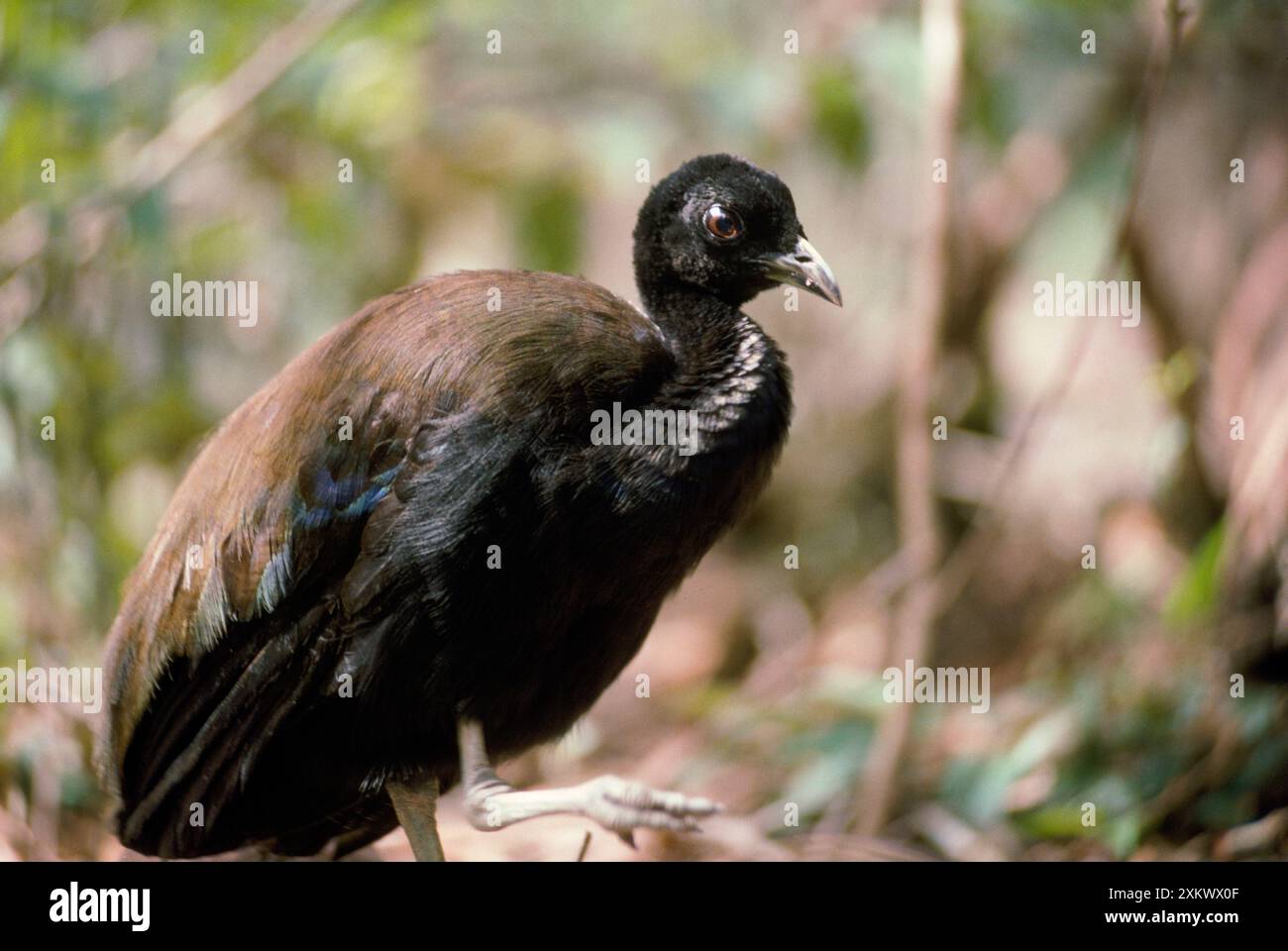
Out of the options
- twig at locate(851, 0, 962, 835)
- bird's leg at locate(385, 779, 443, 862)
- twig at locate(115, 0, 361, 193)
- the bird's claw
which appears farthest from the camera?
twig at locate(115, 0, 361, 193)

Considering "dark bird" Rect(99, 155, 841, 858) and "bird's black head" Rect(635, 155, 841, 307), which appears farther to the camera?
"bird's black head" Rect(635, 155, 841, 307)

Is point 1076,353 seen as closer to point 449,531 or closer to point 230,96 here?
point 449,531

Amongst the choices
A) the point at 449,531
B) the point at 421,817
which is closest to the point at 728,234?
the point at 449,531

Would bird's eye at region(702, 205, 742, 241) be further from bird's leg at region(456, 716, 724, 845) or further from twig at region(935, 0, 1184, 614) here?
twig at region(935, 0, 1184, 614)

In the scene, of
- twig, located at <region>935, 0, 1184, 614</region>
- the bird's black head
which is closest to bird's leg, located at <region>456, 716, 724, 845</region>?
the bird's black head

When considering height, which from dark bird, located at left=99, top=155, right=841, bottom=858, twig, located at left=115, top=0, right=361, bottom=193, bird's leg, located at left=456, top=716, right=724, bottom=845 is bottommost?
bird's leg, located at left=456, top=716, right=724, bottom=845

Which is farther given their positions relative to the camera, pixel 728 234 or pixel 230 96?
pixel 230 96
